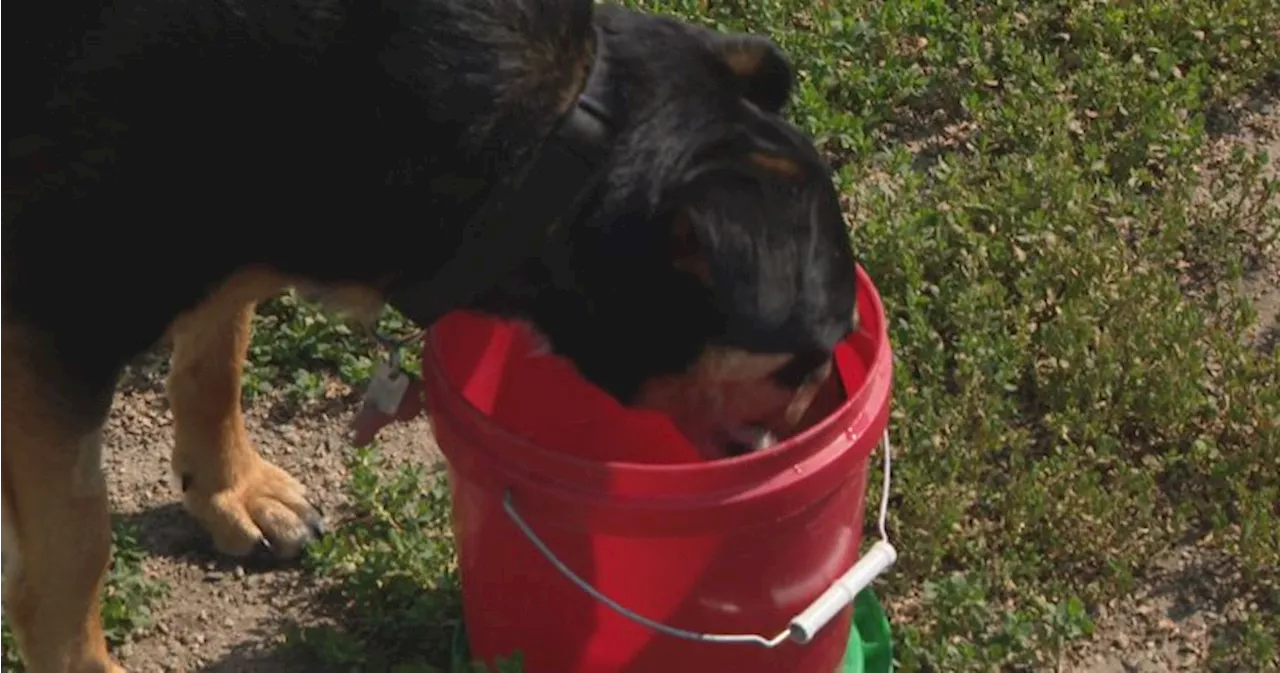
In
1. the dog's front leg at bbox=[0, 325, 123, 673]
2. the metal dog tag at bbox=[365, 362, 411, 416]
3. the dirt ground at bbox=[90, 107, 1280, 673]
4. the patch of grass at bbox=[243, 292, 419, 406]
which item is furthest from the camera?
the patch of grass at bbox=[243, 292, 419, 406]

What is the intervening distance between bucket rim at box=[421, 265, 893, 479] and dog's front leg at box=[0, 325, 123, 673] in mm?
582

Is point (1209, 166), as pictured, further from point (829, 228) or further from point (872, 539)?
point (829, 228)

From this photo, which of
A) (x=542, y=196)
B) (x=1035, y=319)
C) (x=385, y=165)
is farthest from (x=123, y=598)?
(x=1035, y=319)

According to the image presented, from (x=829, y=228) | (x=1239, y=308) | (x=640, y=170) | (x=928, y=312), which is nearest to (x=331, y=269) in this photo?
(x=640, y=170)

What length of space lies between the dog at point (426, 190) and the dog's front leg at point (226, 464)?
0.57 meters

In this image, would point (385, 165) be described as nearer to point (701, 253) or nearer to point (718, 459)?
point (701, 253)

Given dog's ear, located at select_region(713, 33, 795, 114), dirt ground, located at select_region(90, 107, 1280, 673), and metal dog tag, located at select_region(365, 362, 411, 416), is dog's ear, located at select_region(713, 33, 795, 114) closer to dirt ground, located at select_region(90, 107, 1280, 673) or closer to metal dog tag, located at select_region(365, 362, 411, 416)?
metal dog tag, located at select_region(365, 362, 411, 416)

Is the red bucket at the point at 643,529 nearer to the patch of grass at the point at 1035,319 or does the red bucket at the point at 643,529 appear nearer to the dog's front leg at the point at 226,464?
the patch of grass at the point at 1035,319

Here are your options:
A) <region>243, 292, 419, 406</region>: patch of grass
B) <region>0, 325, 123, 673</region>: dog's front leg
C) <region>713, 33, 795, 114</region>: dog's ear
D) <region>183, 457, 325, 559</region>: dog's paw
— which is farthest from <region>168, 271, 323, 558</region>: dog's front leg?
<region>713, 33, 795, 114</region>: dog's ear

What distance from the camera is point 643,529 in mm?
2898

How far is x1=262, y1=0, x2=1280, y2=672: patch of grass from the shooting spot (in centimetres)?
382

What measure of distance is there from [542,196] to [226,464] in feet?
4.33

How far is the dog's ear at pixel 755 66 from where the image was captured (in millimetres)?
3074

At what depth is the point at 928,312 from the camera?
438 cm
